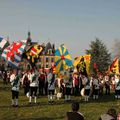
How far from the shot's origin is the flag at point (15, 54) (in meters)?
20.9

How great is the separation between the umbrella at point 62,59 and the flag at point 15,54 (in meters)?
2.64

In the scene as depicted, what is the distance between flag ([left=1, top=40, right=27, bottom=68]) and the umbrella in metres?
2.64

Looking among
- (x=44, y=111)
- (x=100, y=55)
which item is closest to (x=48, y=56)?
(x=100, y=55)

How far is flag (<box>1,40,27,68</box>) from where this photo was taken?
20906mm

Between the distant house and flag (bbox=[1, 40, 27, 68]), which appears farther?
the distant house

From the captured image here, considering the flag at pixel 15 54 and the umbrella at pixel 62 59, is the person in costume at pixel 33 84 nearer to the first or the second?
the flag at pixel 15 54

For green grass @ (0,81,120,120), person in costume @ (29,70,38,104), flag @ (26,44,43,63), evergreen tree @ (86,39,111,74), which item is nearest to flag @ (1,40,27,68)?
person in costume @ (29,70,38,104)

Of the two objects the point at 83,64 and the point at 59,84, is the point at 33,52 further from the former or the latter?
the point at 83,64

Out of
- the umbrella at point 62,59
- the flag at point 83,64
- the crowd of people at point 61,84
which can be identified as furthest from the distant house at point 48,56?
the umbrella at point 62,59

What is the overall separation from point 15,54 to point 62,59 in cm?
352

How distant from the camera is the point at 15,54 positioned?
70.4ft

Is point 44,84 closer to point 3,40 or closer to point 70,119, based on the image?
point 3,40

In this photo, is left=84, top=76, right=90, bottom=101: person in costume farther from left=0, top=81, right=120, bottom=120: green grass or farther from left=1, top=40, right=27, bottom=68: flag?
left=1, top=40, right=27, bottom=68: flag

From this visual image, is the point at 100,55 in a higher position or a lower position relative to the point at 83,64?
higher
